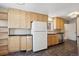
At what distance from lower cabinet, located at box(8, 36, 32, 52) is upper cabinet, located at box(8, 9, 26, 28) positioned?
58cm

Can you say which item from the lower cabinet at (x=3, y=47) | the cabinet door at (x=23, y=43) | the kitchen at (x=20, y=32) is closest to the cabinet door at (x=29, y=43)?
the kitchen at (x=20, y=32)

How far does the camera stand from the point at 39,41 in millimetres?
4176

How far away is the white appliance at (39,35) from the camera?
405cm

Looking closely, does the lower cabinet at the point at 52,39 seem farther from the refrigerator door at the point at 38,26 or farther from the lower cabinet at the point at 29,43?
the lower cabinet at the point at 29,43

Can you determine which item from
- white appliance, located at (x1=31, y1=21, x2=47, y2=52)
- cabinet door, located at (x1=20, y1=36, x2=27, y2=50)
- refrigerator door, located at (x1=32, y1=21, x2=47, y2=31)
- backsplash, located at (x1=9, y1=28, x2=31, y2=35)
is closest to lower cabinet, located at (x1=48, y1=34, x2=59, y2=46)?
white appliance, located at (x1=31, y1=21, x2=47, y2=52)

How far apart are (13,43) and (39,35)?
1150mm

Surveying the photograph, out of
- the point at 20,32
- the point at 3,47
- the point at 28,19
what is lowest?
the point at 3,47

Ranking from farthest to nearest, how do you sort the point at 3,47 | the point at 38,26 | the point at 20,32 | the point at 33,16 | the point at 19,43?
the point at 33,16
the point at 20,32
the point at 38,26
the point at 19,43
the point at 3,47

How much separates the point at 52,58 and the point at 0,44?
2.85 meters

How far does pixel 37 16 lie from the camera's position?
16.0ft

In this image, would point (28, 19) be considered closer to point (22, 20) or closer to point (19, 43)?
point (22, 20)

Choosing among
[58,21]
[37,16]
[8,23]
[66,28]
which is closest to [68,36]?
[66,28]

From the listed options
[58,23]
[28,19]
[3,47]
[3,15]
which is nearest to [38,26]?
[28,19]

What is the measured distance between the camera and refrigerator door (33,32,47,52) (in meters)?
4.04
